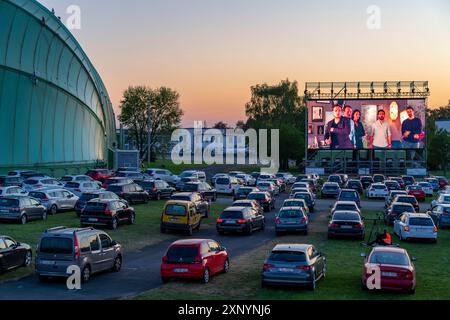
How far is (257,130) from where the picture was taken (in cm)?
13325

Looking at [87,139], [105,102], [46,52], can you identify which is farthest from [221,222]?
[105,102]

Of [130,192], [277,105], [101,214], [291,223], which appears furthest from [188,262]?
[277,105]

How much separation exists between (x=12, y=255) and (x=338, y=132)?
72054mm

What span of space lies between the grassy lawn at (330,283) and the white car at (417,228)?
1452 millimetres

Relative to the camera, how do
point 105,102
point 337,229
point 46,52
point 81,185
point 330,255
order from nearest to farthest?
point 330,255
point 337,229
point 81,185
point 46,52
point 105,102

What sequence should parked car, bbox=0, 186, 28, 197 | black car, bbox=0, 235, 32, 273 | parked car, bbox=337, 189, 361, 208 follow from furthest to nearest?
parked car, bbox=337, 189, 361, 208 → parked car, bbox=0, 186, 28, 197 → black car, bbox=0, 235, 32, 273

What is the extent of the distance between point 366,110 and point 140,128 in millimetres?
43461

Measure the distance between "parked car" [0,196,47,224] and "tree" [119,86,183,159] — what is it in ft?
273

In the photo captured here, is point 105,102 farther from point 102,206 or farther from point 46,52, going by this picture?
point 102,206

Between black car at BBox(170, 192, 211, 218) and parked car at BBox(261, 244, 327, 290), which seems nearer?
parked car at BBox(261, 244, 327, 290)

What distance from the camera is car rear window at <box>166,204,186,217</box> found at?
33.2 m

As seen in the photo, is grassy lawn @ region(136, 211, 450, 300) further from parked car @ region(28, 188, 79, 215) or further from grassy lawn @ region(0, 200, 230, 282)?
parked car @ region(28, 188, 79, 215)

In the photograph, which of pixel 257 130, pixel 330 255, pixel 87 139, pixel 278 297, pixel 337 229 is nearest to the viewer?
pixel 278 297

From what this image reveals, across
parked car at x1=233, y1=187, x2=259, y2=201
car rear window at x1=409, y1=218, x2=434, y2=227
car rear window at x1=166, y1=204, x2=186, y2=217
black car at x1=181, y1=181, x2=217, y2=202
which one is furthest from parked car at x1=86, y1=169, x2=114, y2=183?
car rear window at x1=409, y1=218, x2=434, y2=227
